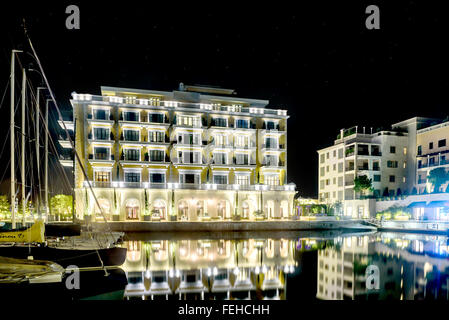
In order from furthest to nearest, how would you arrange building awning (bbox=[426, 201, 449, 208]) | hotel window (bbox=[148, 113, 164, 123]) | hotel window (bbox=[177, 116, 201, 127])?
1. hotel window (bbox=[177, 116, 201, 127])
2. hotel window (bbox=[148, 113, 164, 123])
3. building awning (bbox=[426, 201, 449, 208])

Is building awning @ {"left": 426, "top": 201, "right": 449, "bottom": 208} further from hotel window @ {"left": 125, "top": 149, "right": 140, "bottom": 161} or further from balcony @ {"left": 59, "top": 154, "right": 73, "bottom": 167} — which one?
balcony @ {"left": 59, "top": 154, "right": 73, "bottom": 167}

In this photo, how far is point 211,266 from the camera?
1855 cm

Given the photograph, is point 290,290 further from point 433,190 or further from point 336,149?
point 336,149

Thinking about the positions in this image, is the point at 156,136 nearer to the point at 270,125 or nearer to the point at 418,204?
the point at 270,125

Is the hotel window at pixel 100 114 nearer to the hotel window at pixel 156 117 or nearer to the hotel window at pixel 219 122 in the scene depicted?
the hotel window at pixel 156 117

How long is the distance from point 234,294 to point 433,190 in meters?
47.1

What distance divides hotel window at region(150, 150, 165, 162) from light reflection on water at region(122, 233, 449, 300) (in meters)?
22.7

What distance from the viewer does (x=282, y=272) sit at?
680 inches

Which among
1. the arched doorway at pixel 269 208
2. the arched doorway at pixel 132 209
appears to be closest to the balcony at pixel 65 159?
the arched doorway at pixel 132 209

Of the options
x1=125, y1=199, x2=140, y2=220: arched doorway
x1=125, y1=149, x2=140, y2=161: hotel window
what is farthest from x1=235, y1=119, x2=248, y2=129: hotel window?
x1=125, y1=199, x2=140, y2=220: arched doorway

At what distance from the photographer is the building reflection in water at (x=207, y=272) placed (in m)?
13.3

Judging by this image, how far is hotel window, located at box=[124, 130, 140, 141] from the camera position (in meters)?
47.2
